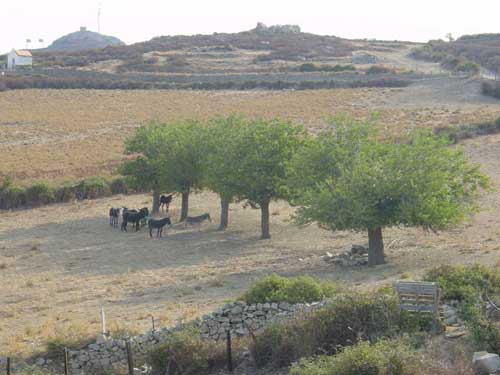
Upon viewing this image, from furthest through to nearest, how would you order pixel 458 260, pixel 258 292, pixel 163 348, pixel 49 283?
1. pixel 49 283
2. pixel 458 260
3. pixel 258 292
4. pixel 163 348

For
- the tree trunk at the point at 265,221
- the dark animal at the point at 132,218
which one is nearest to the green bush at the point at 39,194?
the dark animal at the point at 132,218

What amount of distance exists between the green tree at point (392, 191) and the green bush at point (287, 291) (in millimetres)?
7744

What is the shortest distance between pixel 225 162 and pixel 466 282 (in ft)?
68.2

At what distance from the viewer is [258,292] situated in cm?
2217

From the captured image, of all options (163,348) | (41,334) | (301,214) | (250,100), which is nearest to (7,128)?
(250,100)

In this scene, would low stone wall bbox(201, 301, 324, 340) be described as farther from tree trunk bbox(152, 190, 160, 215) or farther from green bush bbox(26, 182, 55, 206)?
green bush bbox(26, 182, 55, 206)

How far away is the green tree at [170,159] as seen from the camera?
44.7 metres

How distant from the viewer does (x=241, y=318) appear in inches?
842

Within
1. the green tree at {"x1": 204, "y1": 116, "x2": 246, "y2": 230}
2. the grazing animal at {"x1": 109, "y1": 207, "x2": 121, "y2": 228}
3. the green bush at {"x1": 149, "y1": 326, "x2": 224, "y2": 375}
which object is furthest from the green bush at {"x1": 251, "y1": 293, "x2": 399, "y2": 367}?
the grazing animal at {"x1": 109, "y1": 207, "x2": 121, "y2": 228}

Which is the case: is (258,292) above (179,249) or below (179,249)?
above

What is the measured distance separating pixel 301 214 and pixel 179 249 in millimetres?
7655

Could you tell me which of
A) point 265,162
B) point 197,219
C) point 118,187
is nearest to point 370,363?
point 265,162

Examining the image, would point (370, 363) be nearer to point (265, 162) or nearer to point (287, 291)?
point (287, 291)

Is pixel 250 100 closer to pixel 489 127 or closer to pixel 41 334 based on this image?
pixel 489 127
